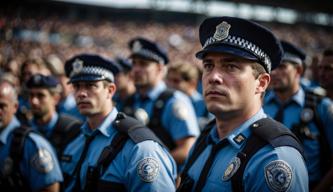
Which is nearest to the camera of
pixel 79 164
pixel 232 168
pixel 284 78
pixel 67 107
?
pixel 232 168

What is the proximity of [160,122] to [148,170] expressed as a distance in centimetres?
180

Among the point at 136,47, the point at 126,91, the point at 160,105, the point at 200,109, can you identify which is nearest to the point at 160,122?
the point at 160,105

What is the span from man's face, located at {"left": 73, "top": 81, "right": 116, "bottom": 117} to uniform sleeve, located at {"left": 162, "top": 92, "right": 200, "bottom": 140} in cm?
103

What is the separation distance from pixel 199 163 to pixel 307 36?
2903cm

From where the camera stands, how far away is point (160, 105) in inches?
190

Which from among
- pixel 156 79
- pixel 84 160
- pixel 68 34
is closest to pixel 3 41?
pixel 68 34

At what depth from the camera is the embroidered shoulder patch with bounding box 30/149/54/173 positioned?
12.1 ft

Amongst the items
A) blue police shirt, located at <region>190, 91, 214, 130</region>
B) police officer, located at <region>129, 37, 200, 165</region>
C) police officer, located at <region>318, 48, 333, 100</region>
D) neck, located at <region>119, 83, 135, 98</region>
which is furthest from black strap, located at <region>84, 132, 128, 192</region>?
blue police shirt, located at <region>190, 91, 214, 130</region>

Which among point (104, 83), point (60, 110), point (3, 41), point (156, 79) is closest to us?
point (104, 83)

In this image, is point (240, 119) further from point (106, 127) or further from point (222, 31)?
point (106, 127)

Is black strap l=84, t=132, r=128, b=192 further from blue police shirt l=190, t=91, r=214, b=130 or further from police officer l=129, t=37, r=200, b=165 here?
blue police shirt l=190, t=91, r=214, b=130

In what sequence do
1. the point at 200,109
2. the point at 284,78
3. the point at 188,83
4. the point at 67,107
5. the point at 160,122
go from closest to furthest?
the point at 284,78 < the point at 160,122 < the point at 67,107 < the point at 188,83 < the point at 200,109

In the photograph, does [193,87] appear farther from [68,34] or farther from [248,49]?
[68,34]

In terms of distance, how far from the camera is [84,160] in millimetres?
3402
